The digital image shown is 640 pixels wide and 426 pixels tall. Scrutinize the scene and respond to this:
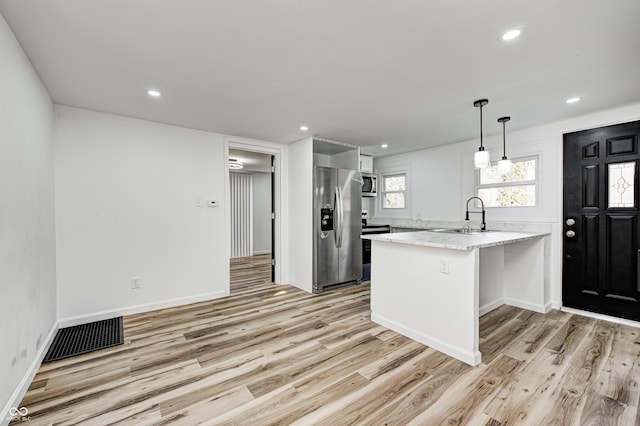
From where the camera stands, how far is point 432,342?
2559 mm

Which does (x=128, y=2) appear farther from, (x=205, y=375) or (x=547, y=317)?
(x=547, y=317)

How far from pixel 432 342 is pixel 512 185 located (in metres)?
2.74

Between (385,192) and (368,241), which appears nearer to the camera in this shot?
(368,241)

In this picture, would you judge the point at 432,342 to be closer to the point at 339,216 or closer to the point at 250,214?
the point at 339,216

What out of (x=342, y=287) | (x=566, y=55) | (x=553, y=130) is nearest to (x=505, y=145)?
(x=553, y=130)

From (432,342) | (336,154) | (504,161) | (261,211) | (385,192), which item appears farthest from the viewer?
(261,211)

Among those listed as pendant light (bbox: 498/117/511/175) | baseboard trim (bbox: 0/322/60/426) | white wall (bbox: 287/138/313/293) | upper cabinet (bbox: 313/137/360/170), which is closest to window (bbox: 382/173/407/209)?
upper cabinet (bbox: 313/137/360/170)

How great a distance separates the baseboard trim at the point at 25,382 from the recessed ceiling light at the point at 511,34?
3701 mm

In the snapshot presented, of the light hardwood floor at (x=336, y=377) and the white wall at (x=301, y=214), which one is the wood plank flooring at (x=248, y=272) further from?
the light hardwood floor at (x=336, y=377)

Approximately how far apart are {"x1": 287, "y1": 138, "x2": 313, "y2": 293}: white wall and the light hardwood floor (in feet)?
4.22

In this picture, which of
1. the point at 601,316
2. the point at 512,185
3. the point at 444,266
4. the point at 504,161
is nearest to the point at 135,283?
the point at 444,266

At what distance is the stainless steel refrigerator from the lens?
4262mm

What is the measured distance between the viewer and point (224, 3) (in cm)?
151

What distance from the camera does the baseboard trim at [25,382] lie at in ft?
5.35
